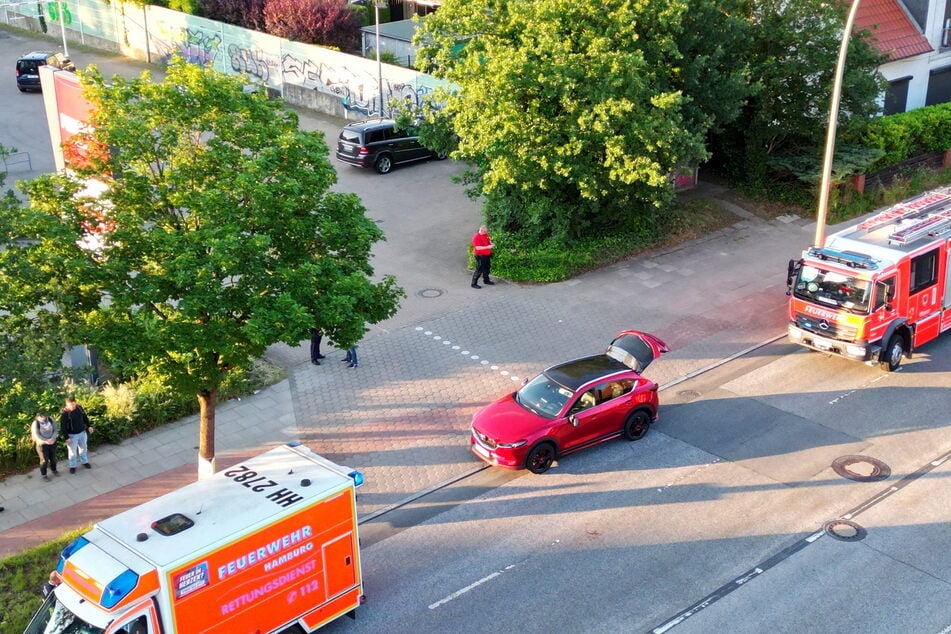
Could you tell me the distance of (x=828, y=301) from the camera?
68.7 feet

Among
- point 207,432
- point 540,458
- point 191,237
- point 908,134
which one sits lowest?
point 540,458

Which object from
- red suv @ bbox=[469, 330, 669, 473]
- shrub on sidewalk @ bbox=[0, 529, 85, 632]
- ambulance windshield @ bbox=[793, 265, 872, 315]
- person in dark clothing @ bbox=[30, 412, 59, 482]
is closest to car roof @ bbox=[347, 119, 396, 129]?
ambulance windshield @ bbox=[793, 265, 872, 315]

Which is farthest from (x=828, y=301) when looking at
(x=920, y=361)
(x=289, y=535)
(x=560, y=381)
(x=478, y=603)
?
(x=289, y=535)

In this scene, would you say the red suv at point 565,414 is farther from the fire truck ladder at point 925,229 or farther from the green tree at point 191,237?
the fire truck ladder at point 925,229

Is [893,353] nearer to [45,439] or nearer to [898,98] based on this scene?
[45,439]

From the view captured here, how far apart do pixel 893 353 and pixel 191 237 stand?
1443cm

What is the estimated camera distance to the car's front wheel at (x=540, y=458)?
17.4 metres

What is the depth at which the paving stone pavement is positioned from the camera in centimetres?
1761

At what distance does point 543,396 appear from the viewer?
18109mm

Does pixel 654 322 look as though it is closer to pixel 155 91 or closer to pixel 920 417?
pixel 920 417

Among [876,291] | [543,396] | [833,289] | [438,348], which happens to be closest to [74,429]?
[438,348]

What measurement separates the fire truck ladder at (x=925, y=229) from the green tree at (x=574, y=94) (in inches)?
211

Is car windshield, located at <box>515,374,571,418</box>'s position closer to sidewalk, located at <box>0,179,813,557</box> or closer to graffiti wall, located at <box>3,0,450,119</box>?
sidewalk, located at <box>0,179,813,557</box>

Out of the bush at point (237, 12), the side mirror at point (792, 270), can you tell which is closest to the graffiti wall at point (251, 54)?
the bush at point (237, 12)
